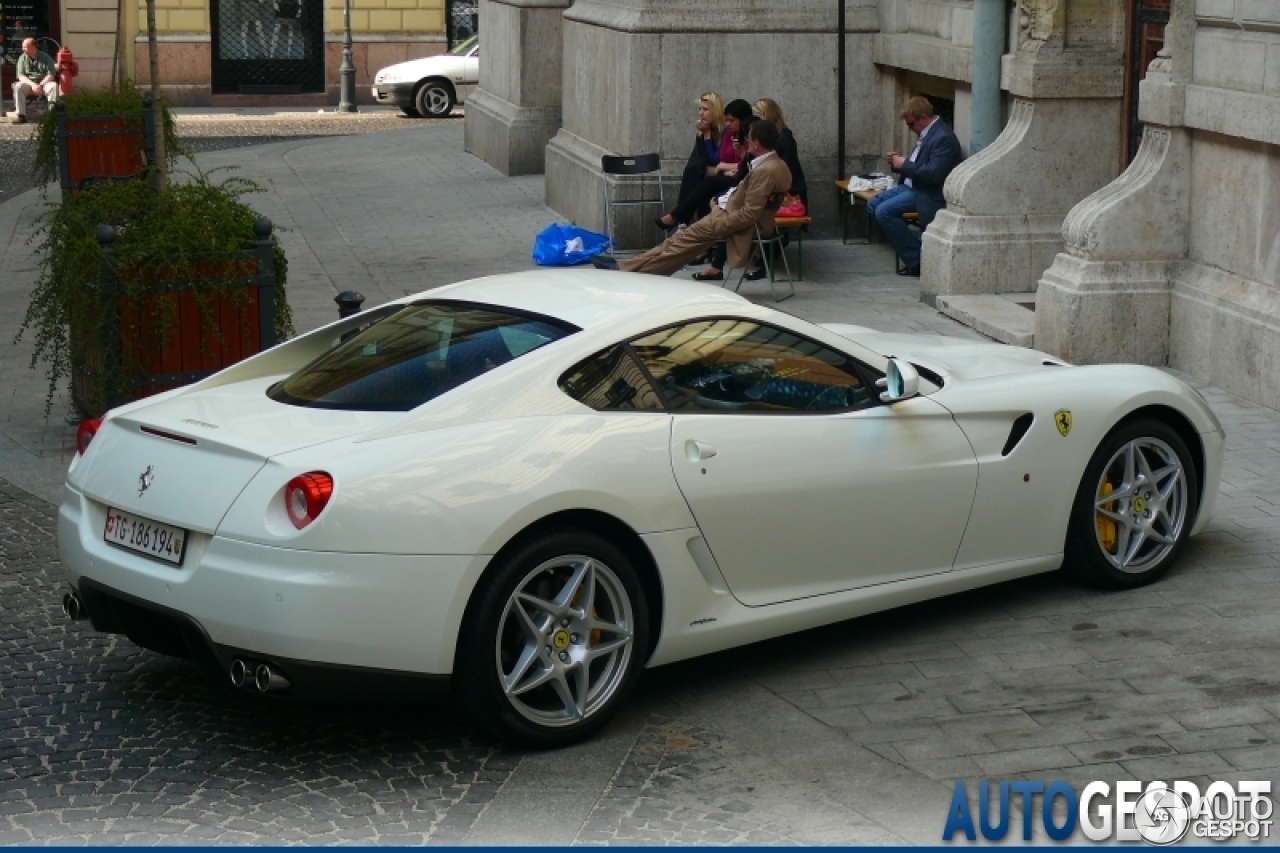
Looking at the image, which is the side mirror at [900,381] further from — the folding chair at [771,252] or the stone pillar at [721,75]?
the stone pillar at [721,75]

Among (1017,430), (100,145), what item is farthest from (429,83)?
(1017,430)

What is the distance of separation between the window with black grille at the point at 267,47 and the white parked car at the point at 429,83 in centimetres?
415

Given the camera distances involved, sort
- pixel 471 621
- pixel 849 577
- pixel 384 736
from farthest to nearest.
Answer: pixel 849 577
pixel 384 736
pixel 471 621

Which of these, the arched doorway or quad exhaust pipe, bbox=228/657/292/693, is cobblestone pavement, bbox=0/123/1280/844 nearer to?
quad exhaust pipe, bbox=228/657/292/693

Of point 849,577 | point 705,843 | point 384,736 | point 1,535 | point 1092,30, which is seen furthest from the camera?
point 1092,30

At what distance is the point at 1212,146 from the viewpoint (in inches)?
444

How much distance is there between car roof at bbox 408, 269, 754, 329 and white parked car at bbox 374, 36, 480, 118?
2739 centimetres


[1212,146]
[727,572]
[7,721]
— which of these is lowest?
[7,721]

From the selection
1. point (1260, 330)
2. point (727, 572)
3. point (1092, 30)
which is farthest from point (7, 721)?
point (1092, 30)

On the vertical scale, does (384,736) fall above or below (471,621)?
below

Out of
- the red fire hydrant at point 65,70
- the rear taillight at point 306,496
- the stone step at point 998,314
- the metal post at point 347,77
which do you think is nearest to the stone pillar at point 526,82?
the stone step at point 998,314

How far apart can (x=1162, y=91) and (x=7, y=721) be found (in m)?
7.88

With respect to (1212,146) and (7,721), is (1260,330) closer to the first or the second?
(1212,146)

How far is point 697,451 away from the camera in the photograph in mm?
6129
